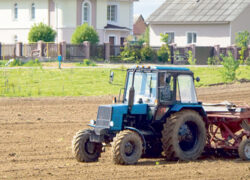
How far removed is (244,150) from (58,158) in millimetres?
4470

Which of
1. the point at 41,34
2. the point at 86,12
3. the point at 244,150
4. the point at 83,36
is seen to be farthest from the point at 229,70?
the point at 86,12

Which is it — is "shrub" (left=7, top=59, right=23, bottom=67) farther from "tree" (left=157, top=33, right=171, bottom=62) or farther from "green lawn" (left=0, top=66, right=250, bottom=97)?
"tree" (left=157, top=33, right=171, bottom=62)

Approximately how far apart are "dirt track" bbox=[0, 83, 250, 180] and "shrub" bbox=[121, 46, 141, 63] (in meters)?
20.0

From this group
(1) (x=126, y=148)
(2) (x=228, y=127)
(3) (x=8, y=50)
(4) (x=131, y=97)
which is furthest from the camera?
(3) (x=8, y=50)

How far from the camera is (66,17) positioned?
5519 cm

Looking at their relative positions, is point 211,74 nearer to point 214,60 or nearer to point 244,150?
point 214,60

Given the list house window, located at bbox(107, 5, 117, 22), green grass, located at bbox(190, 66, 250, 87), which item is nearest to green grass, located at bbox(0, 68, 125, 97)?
green grass, located at bbox(190, 66, 250, 87)

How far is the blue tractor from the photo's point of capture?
13563 millimetres

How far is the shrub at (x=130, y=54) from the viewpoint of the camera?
4472 centimetres

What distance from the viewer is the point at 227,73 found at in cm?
3266

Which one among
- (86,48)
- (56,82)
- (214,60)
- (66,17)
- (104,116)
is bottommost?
(56,82)

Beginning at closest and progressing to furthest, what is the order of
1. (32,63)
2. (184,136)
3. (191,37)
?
(184,136)
(32,63)
(191,37)

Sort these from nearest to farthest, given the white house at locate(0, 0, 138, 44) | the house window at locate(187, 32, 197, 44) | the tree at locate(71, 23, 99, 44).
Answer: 1. the tree at locate(71, 23, 99, 44)
2. the house window at locate(187, 32, 197, 44)
3. the white house at locate(0, 0, 138, 44)

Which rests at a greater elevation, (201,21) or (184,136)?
(201,21)
